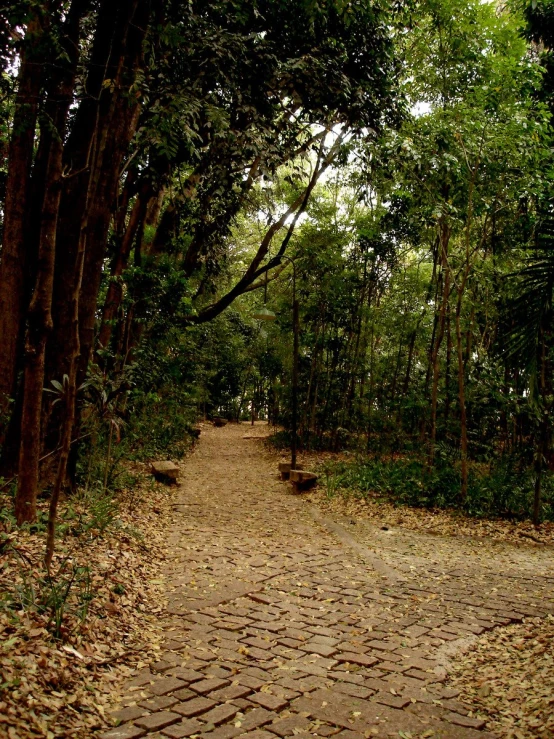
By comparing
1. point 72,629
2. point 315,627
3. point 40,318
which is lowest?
point 315,627

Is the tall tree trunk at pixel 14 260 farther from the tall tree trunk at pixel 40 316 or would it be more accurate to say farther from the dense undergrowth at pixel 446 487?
A: the dense undergrowth at pixel 446 487

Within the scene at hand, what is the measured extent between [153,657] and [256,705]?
33.6 inches

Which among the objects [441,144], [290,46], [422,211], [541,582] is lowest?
[541,582]

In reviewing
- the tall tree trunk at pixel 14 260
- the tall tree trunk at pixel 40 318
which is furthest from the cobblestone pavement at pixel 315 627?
the tall tree trunk at pixel 14 260

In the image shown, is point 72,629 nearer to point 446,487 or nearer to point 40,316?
point 40,316

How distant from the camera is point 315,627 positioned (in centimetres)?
429

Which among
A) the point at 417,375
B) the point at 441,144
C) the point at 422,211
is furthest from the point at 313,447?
the point at 441,144

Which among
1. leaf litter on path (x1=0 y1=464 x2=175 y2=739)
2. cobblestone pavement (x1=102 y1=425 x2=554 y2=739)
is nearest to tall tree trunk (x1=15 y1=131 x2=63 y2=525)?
leaf litter on path (x1=0 y1=464 x2=175 y2=739)

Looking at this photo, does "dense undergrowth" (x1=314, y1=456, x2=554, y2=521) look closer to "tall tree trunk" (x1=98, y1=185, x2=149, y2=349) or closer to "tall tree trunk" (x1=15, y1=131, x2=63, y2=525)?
"tall tree trunk" (x1=98, y1=185, x2=149, y2=349)

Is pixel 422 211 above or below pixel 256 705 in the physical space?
above

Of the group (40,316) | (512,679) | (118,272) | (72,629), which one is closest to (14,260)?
(40,316)

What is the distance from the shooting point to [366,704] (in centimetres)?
316

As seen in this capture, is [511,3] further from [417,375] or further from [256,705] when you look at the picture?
[256,705]

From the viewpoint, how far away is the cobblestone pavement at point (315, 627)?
2.97 m
